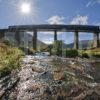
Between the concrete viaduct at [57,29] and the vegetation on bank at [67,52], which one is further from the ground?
the concrete viaduct at [57,29]

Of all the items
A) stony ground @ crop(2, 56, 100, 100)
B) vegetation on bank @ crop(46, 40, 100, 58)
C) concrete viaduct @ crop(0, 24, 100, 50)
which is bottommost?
stony ground @ crop(2, 56, 100, 100)

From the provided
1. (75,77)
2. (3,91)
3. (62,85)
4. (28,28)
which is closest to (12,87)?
(3,91)

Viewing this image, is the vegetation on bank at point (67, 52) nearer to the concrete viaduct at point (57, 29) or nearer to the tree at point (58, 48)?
the tree at point (58, 48)

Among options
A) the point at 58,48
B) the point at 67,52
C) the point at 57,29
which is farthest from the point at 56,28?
the point at 67,52

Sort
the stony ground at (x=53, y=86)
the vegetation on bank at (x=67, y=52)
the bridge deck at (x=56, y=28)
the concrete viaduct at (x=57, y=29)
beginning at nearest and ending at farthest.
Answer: the stony ground at (x=53, y=86), the vegetation on bank at (x=67, y=52), the concrete viaduct at (x=57, y=29), the bridge deck at (x=56, y=28)

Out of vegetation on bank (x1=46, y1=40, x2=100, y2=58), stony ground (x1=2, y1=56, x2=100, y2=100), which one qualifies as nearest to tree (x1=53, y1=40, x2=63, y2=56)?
vegetation on bank (x1=46, y1=40, x2=100, y2=58)

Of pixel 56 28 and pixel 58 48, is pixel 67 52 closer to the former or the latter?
pixel 58 48

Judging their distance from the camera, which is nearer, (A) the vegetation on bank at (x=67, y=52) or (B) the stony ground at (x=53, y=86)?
(B) the stony ground at (x=53, y=86)

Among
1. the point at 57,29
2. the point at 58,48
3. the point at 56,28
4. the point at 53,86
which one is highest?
the point at 56,28

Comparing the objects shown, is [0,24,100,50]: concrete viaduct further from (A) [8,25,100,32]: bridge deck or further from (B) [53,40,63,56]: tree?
(B) [53,40,63,56]: tree

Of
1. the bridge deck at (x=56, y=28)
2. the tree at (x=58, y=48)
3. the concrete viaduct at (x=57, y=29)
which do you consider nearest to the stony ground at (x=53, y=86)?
the tree at (x=58, y=48)

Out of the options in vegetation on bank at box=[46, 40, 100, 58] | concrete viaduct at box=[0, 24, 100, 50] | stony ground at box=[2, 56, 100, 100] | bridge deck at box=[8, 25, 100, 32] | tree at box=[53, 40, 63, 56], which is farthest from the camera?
bridge deck at box=[8, 25, 100, 32]

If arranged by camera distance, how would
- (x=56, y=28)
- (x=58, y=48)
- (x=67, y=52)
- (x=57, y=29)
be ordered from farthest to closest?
1. (x=57, y=29)
2. (x=56, y=28)
3. (x=58, y=48)
4. (x=67, y=52)

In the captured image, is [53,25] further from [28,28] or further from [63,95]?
[63,95]
